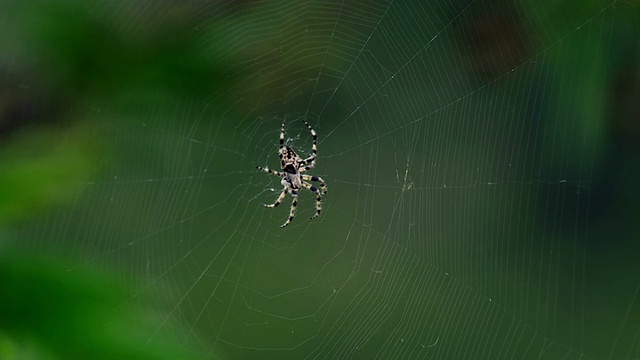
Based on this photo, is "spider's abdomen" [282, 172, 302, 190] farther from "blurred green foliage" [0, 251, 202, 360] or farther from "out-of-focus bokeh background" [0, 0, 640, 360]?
"blurred green foliage" [0, 251, 202, 360]

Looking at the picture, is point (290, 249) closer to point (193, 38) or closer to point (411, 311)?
point (411, 311)

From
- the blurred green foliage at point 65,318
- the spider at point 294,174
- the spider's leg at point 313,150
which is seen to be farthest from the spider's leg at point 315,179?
the blurred green foliage at point 65,318

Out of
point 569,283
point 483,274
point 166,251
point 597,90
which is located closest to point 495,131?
point 483,274

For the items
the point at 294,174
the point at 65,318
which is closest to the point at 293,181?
the point at 294,174

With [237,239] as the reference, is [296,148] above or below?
above

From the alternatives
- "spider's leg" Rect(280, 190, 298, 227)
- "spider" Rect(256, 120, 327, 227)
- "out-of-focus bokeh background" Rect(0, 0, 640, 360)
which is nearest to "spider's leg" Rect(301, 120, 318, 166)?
"spider" Rect(256, 120, 327, 227)

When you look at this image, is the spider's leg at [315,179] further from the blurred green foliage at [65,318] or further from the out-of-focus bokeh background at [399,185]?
the blurred green foliage at [65,318]
